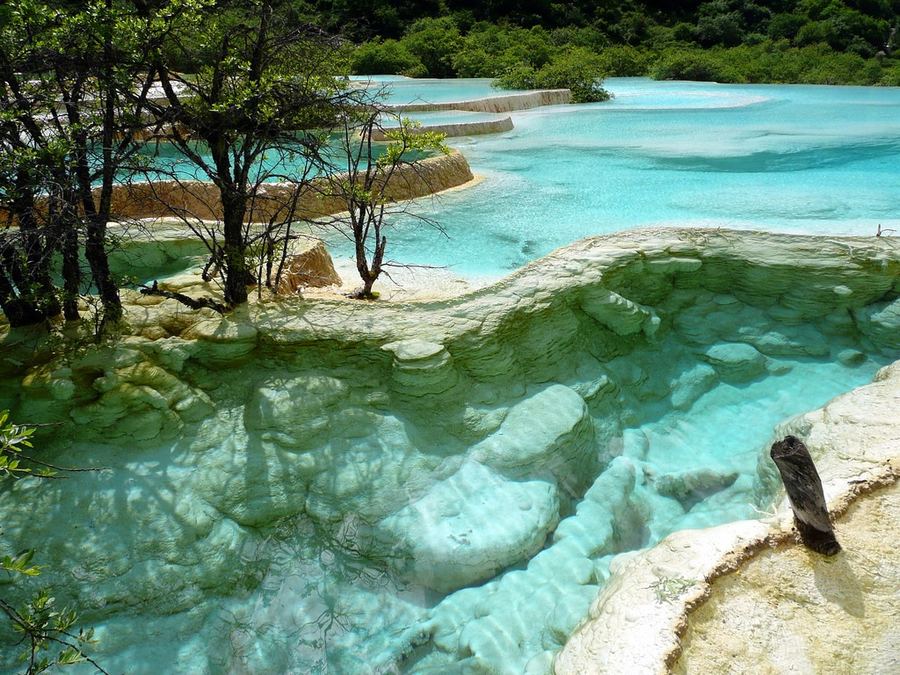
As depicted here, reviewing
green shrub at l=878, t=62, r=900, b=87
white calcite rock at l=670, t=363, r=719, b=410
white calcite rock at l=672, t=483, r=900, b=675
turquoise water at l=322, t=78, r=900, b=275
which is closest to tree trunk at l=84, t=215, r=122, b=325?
turquoise water at l=322, t=78, r=900, b=275

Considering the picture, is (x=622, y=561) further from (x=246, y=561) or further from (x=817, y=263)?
(x=817, y=263)

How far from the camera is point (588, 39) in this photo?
2992 cm

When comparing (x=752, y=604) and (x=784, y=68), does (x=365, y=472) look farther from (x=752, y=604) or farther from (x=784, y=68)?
(x=784, y=68)

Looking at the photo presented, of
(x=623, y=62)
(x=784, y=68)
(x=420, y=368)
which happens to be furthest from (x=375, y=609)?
(x=623, y=62)

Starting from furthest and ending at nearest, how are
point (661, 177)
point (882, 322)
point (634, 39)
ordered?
1. point (634, 39)
2. point (661, 177)
3. point (882, 322)

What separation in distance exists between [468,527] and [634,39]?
33449 mm

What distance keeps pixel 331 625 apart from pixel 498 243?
4.89 m

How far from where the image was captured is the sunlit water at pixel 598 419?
3.15 m

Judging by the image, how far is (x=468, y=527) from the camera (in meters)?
3.62

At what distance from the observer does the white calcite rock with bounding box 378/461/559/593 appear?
350cm

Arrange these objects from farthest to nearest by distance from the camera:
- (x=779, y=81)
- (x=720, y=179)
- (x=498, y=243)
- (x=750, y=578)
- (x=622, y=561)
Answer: (x=779, y=81)
(x=720, y=179)
(x=498, y=243)
(x=622, y=561)
(x=750, y=578)

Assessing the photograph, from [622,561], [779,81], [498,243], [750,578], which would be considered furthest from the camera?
[779,81]

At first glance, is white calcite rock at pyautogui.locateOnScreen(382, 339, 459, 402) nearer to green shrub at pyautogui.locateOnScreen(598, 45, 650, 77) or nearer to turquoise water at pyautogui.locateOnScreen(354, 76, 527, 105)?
turquoise water at pyautogui.locateOnScreen(354, 76, 527, 105)

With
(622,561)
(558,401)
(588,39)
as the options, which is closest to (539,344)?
(558,401)
